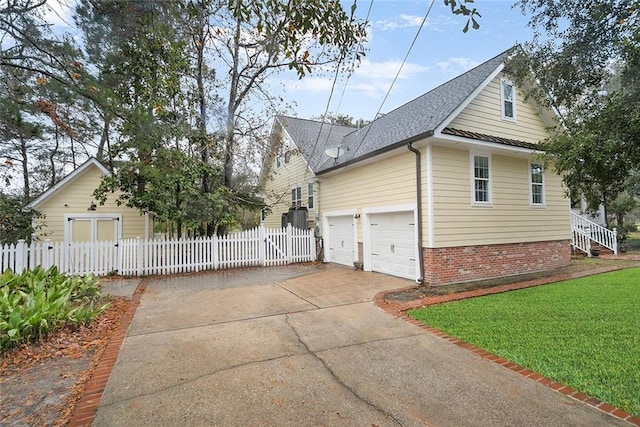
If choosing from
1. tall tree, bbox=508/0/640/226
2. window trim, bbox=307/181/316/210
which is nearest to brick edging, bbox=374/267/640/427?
tall tree, bbox=508/0/640/226

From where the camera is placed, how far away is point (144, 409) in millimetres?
2959

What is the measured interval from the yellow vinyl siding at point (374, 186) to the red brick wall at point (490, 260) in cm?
177

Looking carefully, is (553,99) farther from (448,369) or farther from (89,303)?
(89,303)

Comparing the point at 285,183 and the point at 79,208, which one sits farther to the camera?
the point at 285,183

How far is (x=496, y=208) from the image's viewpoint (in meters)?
9.55

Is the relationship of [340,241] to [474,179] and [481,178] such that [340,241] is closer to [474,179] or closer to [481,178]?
[474,179]

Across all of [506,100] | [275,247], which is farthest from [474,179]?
[275,247]

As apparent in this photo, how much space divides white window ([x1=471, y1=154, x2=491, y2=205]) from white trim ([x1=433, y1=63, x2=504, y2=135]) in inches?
57.2

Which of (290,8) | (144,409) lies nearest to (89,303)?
(144,409)

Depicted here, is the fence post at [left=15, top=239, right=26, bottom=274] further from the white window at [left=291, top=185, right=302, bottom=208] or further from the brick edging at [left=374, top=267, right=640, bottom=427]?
the white window at [left=291, top=185, right=302, bottom=208]

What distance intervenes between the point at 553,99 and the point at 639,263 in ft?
27.9

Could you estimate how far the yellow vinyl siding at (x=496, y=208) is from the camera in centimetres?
858

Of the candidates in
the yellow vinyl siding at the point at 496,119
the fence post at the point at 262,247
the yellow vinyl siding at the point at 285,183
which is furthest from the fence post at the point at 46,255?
the yellow vinyl siding at the point at 496,119

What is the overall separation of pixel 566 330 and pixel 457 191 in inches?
185
